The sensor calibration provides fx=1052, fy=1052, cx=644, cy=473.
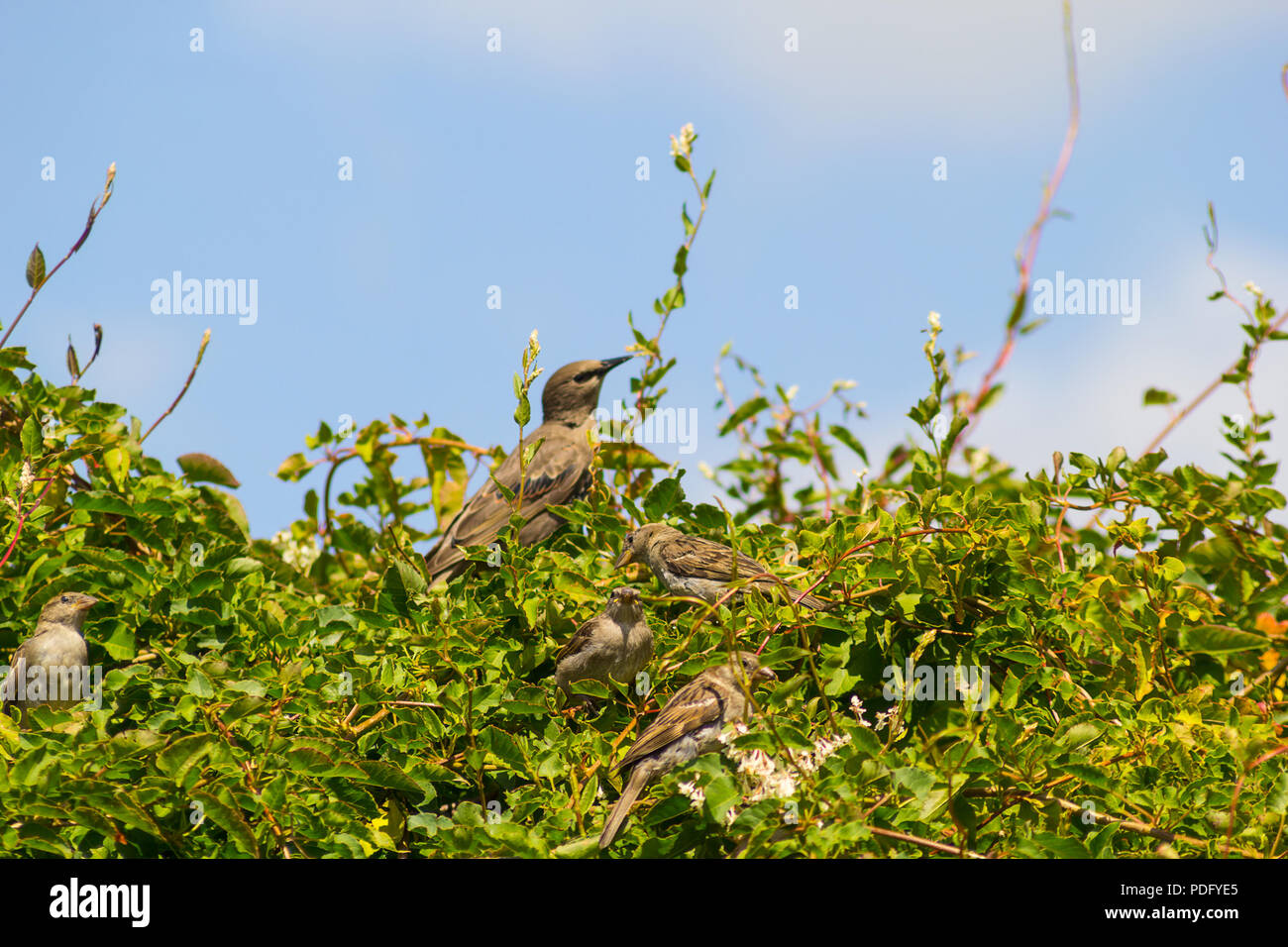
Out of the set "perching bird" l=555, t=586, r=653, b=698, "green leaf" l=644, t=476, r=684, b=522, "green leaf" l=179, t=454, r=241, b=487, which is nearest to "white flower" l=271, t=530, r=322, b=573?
"green leaf" l=179, t=454, r=241, b=487

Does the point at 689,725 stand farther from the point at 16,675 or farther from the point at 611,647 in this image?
the point at 16,675

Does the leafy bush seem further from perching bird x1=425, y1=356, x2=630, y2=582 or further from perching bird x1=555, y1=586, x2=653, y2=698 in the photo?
perching bird x1=425, y1=356, x2=630, y2=582

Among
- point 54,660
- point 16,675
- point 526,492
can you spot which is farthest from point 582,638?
point 526,492

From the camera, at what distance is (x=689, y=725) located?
311 centimetres

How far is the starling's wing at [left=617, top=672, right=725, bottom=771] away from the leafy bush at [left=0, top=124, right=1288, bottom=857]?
0.07 m

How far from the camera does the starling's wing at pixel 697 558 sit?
170 inches

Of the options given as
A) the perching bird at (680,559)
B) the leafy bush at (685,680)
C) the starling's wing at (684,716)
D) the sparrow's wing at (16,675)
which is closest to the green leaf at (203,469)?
the leafy bush at (685,680)

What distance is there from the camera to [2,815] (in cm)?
274

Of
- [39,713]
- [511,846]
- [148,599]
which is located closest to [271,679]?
[39,713]

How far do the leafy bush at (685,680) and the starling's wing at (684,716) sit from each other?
0.07 meters

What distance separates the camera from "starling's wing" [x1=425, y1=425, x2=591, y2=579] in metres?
6.75

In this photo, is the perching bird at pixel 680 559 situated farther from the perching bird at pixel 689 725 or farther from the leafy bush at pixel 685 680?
the perching bird at pixel 689 725
